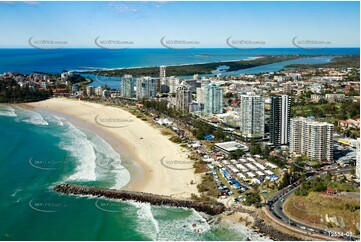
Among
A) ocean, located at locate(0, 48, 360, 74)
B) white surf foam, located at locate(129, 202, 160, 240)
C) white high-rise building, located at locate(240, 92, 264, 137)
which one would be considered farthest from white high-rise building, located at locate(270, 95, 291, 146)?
ocean, located at locate(0, 48, 360, 74)

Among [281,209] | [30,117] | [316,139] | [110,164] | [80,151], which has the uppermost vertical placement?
[316,139]

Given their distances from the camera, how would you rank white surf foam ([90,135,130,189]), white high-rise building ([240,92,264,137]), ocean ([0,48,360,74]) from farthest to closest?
ocean ([0,48,360,74]), white high-rise building ([240,92,264,137]), white surf foam ([90,135,130,189])

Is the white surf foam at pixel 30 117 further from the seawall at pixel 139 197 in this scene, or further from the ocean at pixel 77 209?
the seawall at pixel 139 197

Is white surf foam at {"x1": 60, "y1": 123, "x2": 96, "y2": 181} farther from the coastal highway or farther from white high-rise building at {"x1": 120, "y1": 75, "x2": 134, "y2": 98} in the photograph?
white high-rise building at {"x1": 120, "y1": 75, "x2": 134, "y2": 98}

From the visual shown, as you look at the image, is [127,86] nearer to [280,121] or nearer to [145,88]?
[145,88]

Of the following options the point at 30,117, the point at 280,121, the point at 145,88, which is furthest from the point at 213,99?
the point at 30,117

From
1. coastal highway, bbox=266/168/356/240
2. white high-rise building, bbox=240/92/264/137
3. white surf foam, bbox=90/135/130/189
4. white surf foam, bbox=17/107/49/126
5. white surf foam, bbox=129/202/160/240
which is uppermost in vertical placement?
white high-rise building, bbox=240/92/264/137
